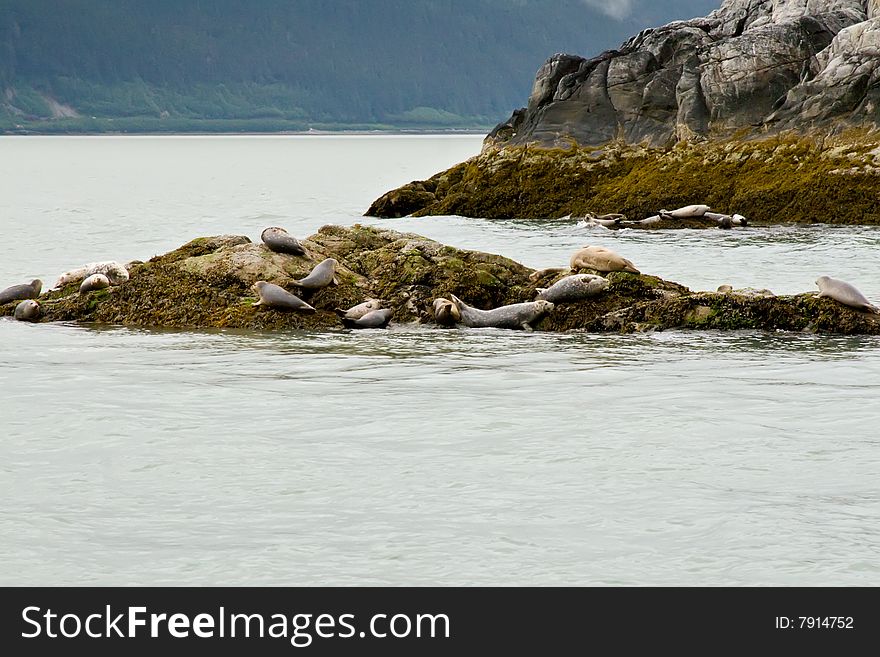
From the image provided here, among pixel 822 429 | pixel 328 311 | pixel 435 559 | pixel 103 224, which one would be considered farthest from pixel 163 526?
pixel 103 224

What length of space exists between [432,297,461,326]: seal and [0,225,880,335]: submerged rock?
22 centimetres

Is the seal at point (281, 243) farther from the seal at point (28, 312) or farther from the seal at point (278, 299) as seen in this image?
the seal at point (28, 312)

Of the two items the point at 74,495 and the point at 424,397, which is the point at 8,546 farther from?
the point at 424,397

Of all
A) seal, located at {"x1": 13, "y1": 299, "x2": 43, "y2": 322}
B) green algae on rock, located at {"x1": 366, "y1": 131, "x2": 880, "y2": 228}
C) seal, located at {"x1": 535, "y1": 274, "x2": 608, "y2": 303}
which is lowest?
seal, located at {"x1": 13, "y1": 299, "x2": 43, "y2": 322}

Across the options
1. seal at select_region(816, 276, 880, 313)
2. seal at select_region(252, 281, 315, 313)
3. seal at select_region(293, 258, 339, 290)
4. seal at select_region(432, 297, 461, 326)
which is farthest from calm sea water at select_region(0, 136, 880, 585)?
seal at select_region(293, 258, 339, 290)

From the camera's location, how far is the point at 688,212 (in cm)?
3164

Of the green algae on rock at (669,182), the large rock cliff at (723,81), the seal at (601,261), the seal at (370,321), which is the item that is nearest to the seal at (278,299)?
the seal at (370,321)

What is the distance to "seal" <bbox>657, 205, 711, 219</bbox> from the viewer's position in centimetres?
3153

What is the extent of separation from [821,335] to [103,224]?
29996mm

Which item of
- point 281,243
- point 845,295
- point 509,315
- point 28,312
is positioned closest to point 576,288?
point 509,315

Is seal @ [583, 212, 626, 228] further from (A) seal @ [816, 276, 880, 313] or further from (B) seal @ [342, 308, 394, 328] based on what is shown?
(B) seal @ [342, 308, 394, 328]

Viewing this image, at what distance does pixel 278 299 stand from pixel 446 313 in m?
2.17

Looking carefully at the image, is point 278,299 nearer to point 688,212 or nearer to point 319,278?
point 319,278

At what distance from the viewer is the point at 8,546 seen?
7.57 metres
